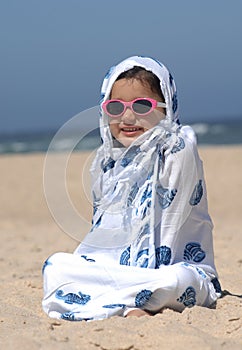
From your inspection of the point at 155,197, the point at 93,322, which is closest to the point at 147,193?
the point at 155,197

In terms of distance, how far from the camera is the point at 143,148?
338 cm

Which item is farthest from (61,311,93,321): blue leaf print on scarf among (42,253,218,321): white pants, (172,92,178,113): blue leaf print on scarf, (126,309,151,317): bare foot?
(172,92,178,113): blue leaf print on scarf

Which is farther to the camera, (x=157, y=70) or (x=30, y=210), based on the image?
(x=30, y=210)

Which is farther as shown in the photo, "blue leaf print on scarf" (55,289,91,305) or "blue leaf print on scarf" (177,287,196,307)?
"blue leaf print on scarf" (55,289,91,305)

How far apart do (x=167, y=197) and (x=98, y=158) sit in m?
0.51

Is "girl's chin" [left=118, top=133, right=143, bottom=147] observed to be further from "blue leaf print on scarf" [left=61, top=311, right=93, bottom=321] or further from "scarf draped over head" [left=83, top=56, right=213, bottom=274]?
"blue leaf print on scarf" [left=61, top=311, right=93, bottom=321]

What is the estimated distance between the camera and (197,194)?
3383 millimetres

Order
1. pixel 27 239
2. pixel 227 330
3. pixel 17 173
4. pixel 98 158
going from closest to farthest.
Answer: pixel 227 330 < pixel 98 158 < pixel 27 239 < pixel 17 173

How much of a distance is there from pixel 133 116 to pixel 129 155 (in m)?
0.21

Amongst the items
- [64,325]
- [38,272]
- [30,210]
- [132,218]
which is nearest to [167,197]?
[132,218]

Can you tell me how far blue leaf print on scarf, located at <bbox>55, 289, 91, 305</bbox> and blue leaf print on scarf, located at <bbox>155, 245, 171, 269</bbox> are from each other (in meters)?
0.36

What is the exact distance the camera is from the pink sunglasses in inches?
133

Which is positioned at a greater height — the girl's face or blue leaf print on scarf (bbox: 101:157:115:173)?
the girl's face

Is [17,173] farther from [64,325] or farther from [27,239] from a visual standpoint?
[64,325]
